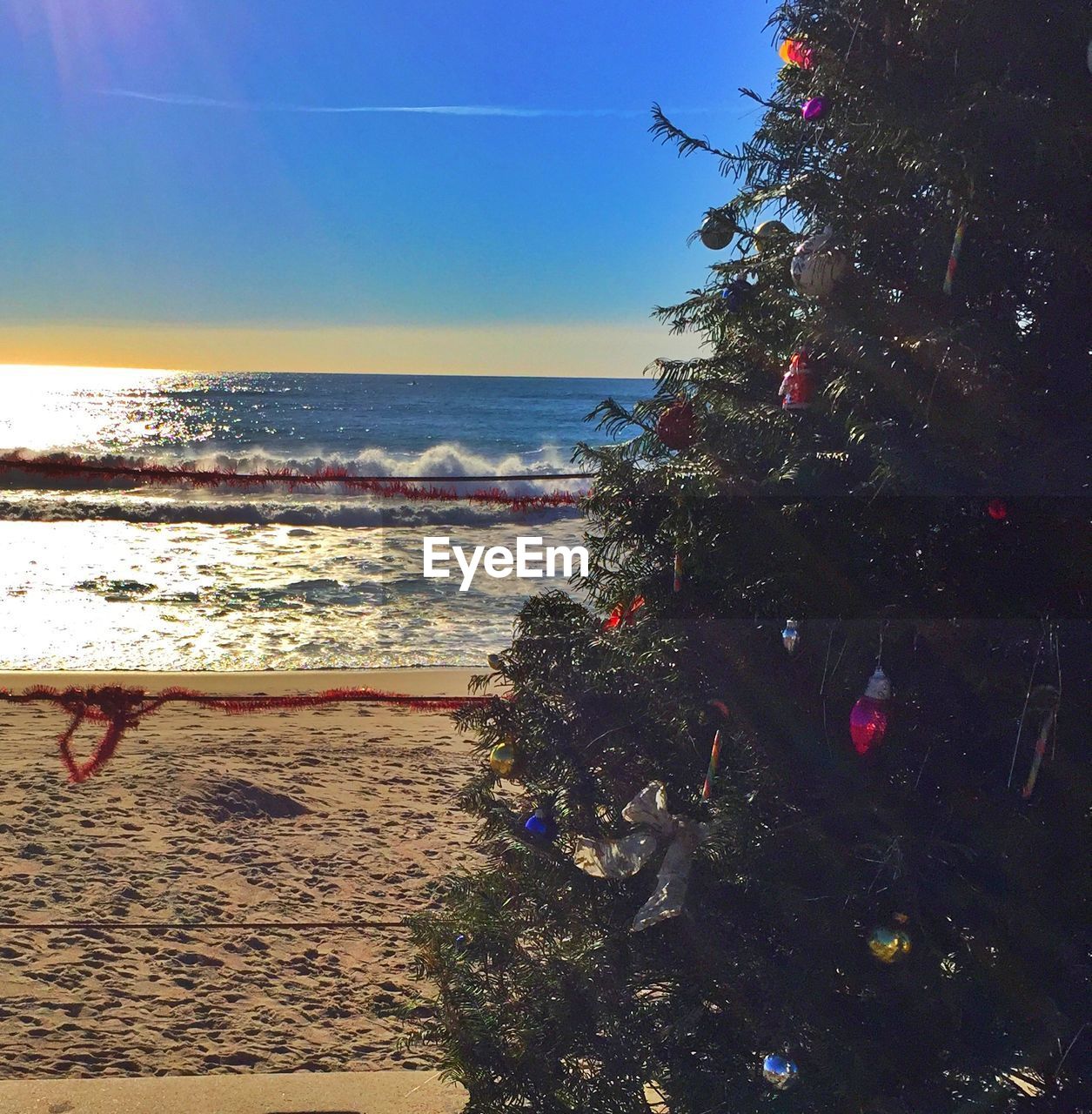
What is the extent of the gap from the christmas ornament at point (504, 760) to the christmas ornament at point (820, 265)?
115 centimetres

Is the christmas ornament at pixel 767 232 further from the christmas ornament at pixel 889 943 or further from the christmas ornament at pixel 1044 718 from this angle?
the christmas ornament at pixel 889 943

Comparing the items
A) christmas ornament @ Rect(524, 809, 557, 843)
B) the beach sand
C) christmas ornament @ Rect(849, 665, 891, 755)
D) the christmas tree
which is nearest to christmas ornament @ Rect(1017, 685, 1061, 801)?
the christmas tree

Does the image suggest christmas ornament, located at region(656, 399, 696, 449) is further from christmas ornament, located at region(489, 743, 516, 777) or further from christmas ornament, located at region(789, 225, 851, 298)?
christmas ornament, located at region(489, 743, 516, 777)

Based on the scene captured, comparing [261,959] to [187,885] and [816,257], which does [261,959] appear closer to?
[187,885]

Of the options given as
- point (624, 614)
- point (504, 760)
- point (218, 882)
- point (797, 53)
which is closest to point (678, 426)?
point (624, 614)

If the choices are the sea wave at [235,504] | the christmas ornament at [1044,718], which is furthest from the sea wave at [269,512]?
the christmas ornament at [1044,718]

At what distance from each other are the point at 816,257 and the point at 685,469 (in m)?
0.46

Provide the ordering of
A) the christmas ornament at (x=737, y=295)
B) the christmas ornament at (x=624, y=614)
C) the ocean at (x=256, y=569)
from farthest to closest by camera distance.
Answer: the ocean at (x=256, y=569) → the christmas ornament at (x=624, y=614) → the christmas ornament at (x=737, y=295)

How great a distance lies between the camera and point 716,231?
2143mm

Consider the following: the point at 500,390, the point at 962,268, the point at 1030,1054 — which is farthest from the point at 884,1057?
the point at 500,390

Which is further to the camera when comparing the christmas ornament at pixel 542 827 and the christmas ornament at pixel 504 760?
the christmas ornament at pixel 504 760

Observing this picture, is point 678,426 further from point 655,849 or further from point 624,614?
point 655,849

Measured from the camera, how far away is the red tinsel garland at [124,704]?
5695mm

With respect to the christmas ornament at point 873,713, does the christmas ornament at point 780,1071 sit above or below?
below
